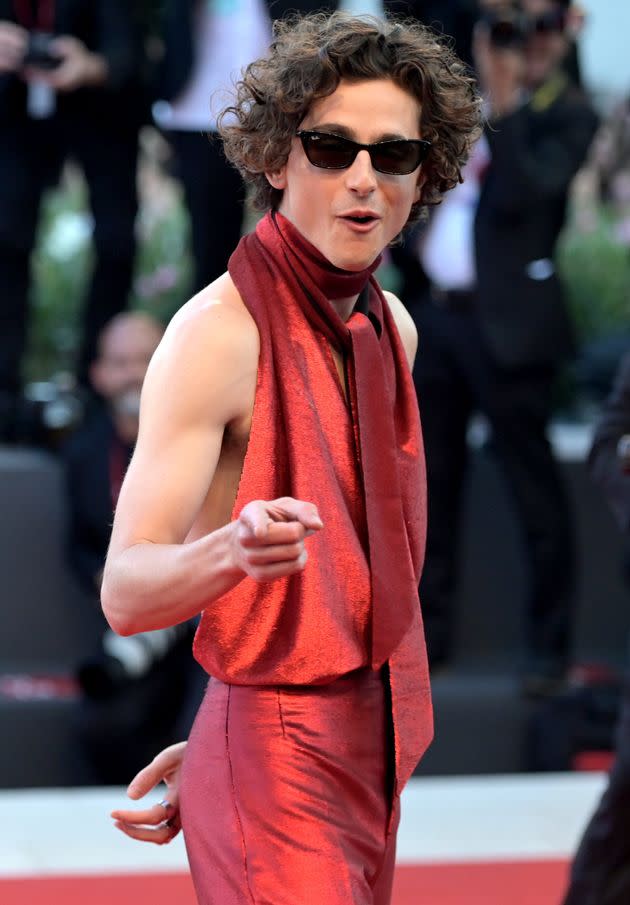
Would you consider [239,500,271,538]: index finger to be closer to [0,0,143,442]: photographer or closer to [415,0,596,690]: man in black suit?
[415,0,596,690]: man in black suit

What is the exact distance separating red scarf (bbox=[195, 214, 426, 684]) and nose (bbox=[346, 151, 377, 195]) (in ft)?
0.36

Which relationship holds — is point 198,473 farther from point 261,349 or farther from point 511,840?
point 511,840

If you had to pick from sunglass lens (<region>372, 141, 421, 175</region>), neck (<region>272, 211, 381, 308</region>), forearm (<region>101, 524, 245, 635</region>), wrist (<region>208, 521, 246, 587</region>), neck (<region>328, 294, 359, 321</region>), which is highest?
sunglass lens (<region>372, 141, 421, 175</region>)

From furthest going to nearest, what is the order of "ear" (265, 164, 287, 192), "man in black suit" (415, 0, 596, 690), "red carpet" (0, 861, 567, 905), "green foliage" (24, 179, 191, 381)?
1. "green foliage" (24, 179, 191, 381)
2. "man in black suit" (415, 0, 596, 690)
3. "red carpet" (0, 861, 567, 905)
4. "ear" (265, 164, 287, 192)

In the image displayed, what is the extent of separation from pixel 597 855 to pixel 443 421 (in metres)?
1.98

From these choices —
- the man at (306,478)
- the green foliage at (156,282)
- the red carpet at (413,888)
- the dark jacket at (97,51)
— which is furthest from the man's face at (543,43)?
the man at (306,478)

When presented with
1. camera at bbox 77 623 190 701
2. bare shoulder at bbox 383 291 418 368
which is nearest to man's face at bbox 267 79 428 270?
bare shoulder at bbox 383 291 418 368

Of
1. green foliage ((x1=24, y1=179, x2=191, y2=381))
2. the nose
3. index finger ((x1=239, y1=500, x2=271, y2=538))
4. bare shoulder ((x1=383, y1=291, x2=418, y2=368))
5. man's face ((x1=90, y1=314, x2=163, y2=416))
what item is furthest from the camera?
green foliage ((x1=24, y1=179, x2=191, y2=381))

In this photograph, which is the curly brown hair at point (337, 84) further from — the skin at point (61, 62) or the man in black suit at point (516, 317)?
the skin at point (61, 62)

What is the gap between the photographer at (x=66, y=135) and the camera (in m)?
5.16

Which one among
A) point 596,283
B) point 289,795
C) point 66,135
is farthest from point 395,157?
point 596,283

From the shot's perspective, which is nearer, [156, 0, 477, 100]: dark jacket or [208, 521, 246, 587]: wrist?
[208, 521, 246, 587]: wrist

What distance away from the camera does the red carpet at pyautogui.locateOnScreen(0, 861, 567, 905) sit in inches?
148

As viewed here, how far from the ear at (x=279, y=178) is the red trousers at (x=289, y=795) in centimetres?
66
